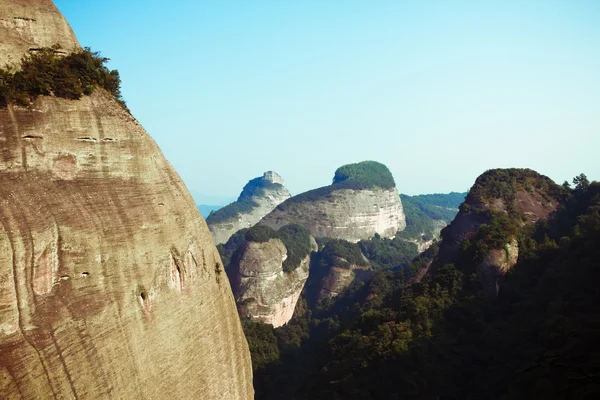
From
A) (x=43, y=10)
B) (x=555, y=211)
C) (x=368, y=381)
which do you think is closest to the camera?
(x=43, y=10)

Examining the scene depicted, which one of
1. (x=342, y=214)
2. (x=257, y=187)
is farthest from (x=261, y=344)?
(x=257, y=187)

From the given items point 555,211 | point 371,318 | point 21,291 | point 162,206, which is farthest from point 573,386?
point 555,211

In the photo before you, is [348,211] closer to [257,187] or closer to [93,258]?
[257,187]

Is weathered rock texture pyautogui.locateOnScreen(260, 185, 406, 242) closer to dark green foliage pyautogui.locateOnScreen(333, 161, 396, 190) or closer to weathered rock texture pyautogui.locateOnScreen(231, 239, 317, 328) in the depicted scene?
dark green foliage pyautogui.locateOnScreen(333, 161, 396, 190)

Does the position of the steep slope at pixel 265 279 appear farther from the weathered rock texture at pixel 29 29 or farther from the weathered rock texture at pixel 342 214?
the weathered rock texture at pixel 29 29

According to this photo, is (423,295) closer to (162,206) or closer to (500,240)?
(500,240)
